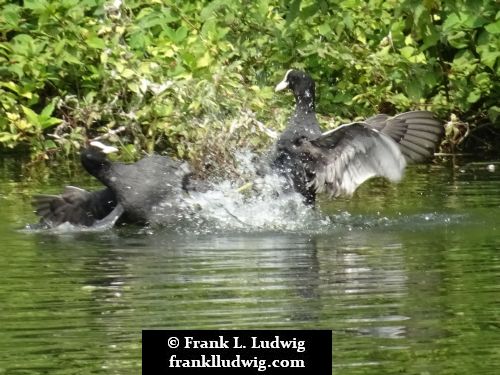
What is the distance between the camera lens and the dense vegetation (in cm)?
1353

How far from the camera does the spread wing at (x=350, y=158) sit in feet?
36.2

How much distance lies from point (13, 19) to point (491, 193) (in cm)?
535

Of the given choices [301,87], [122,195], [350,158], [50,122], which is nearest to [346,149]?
[350,158]

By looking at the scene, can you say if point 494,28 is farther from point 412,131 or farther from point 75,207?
point 75,207

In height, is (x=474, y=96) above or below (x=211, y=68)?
below

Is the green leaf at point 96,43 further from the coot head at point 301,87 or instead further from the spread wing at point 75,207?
the spread wing at point 75,207

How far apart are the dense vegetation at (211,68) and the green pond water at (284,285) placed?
1.82 metres

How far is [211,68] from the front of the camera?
13789 mm

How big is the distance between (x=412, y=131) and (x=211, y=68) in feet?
9.40

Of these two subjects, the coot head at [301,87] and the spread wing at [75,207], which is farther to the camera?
the coot head at [301,87]

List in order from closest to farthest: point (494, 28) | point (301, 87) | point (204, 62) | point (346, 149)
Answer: point (346, 149), point (301, 87), point (494, 28), point (204, 62)

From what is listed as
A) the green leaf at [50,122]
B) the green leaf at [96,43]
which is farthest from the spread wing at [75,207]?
the green leaf at [96,43]

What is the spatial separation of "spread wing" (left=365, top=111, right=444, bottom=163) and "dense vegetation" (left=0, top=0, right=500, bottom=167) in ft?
5.04

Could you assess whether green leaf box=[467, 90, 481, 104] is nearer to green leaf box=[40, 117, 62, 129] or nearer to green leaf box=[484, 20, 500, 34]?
green leaf box=[484, 20, 500, 34]
